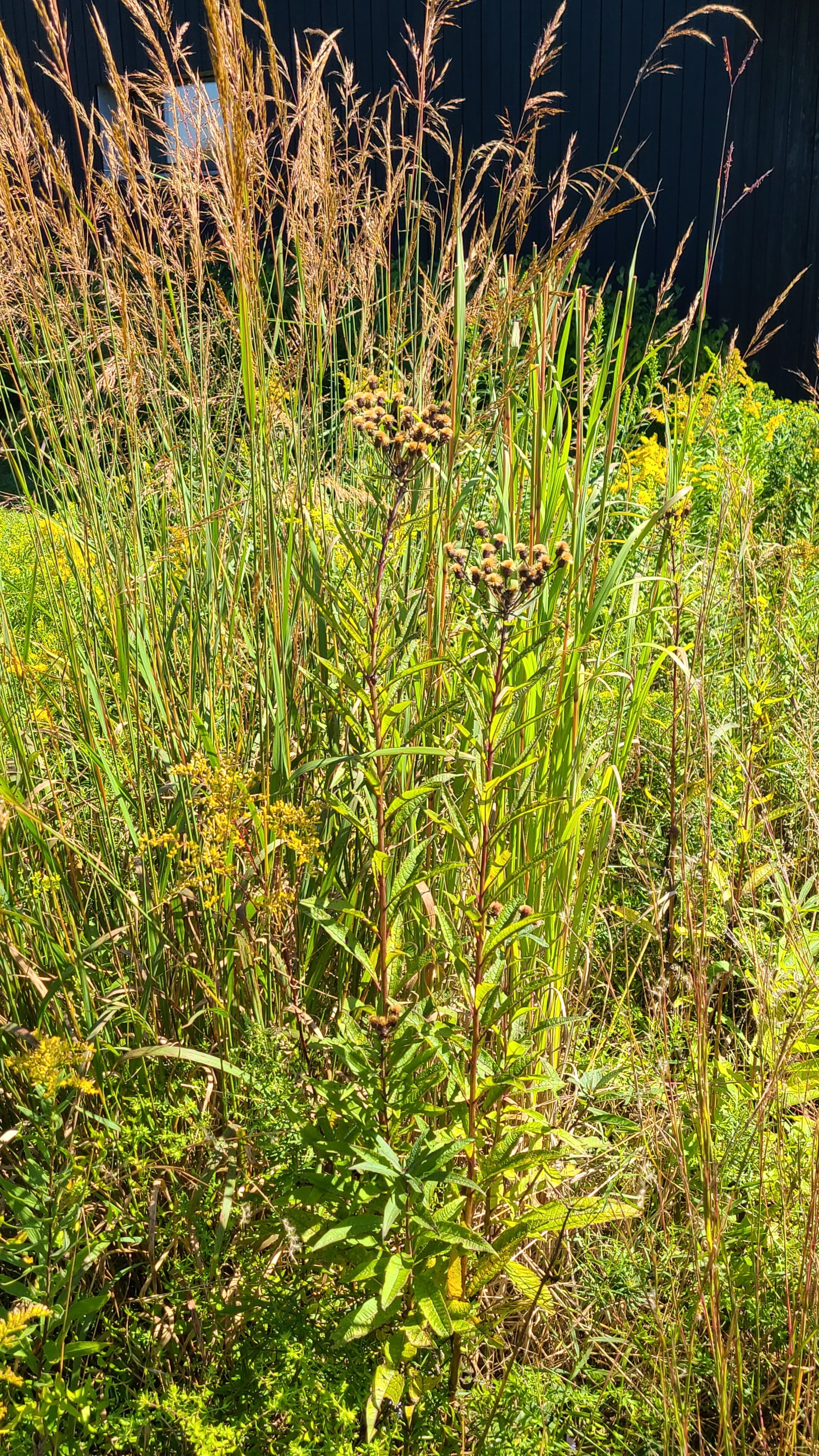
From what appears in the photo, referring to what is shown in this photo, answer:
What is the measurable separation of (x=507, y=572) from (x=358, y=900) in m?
0.64

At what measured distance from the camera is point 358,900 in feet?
5.53

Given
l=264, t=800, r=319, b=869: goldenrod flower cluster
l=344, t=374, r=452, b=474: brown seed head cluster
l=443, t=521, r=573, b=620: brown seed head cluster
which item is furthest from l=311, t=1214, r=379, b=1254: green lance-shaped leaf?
l=344, t=374, r=452, b=474: brown seed head cluster

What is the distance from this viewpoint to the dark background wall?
7.00m

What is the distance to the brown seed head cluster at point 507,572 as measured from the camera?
3.95 feet

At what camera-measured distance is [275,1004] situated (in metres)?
1.61

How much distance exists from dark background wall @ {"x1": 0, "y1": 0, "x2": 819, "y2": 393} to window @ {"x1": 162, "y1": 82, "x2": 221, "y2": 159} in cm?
564

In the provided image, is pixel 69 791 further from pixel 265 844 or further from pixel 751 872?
pixel 751 872

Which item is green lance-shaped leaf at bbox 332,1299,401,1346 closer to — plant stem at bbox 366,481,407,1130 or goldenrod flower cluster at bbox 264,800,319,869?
plant stem at bbox 366,481,407,1130

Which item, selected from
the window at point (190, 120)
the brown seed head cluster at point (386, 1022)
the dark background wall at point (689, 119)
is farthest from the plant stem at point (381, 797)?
the dark background wall at point (689, 119)

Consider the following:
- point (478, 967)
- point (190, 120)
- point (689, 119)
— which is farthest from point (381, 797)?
point (689, 119)

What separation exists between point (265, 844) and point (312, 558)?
1.41ft

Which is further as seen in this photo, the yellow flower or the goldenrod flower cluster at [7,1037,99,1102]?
the goldenrod flower cluster at [7,1037,99,1102]

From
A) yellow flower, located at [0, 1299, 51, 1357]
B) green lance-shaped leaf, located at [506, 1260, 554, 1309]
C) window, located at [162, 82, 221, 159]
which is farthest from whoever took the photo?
window, located at [162, 82, 221, 159]

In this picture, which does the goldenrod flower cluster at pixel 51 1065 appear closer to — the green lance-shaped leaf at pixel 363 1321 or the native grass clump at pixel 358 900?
the native grass clump at pixel 358 900
